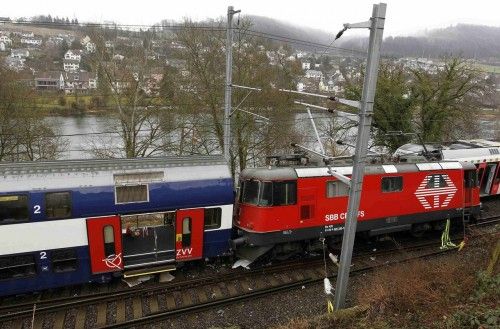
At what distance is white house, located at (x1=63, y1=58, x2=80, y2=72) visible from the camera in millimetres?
30841

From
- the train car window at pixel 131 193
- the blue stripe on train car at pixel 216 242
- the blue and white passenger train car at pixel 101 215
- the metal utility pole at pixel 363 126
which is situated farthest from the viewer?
the blue stripe on train car at pixel 216 242

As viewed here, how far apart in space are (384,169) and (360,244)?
132 inches

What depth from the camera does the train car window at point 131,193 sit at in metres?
10.7

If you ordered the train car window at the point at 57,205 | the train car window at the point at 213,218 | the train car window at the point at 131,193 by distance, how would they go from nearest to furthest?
the train car window at the point at 57,205 < the train car window at the point at 131,193 < the train car window at the point at 213,218

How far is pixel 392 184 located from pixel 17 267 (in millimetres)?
11714

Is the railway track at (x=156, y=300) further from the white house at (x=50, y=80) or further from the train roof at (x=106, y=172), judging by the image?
the white house at (x=50, y=80)

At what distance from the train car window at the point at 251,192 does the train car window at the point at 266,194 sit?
0.18 metres

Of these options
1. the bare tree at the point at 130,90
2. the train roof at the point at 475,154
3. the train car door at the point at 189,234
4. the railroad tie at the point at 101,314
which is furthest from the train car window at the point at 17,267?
the train roof at the point at 475,154

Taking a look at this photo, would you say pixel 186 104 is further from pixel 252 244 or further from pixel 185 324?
pixel 185 324

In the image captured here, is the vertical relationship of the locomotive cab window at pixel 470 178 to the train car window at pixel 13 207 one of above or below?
below

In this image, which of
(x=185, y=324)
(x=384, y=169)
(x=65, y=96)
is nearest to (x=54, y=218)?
(x=185, y=324)

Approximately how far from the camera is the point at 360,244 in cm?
1527

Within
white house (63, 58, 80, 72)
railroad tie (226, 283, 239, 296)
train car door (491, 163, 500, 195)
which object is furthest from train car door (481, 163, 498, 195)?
white house (63, 58, 80, 72)

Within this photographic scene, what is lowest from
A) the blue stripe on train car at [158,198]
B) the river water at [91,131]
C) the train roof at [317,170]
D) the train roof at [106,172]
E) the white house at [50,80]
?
the river water at [91,131]
